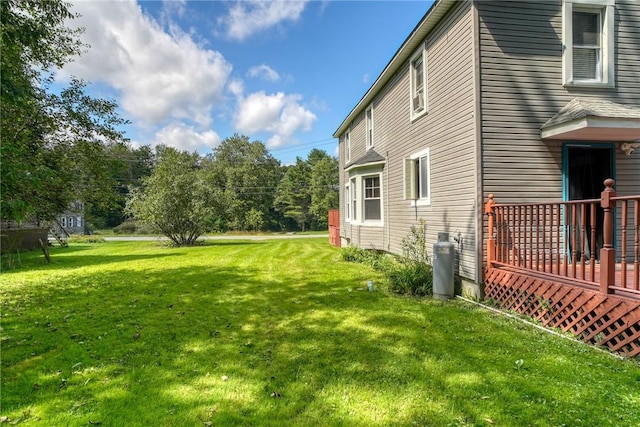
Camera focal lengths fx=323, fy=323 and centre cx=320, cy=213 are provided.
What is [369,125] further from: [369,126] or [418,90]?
[418,90]

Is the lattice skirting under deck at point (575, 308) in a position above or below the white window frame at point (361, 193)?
below

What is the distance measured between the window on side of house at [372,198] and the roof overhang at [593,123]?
6.19m

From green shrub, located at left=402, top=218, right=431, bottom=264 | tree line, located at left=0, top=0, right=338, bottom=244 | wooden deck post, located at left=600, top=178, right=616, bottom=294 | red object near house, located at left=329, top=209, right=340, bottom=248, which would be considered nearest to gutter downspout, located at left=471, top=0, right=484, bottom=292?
green shrub, located at left=402, top=218, right=431, bottom=264

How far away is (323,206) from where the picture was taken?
43.2 m

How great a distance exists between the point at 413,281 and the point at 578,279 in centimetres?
283

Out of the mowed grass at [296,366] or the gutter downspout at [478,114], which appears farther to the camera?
the gutter downspout at [478,114]

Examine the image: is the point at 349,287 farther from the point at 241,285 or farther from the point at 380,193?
the point at 380,193

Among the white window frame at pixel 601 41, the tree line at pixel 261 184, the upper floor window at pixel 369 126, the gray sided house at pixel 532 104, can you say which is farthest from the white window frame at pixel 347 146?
the tree line at pixel 261 184

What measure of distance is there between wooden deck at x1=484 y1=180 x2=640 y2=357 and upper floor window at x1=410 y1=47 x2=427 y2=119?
3.52 m

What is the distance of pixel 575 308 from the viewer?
4129mm

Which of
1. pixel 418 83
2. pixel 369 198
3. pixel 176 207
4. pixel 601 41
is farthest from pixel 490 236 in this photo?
pixel 176 207

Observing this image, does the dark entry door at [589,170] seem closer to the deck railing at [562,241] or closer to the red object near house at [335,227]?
the deck railing at [562,241]

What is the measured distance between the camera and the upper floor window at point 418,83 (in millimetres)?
7934

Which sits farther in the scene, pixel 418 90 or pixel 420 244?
pixel 418 90
